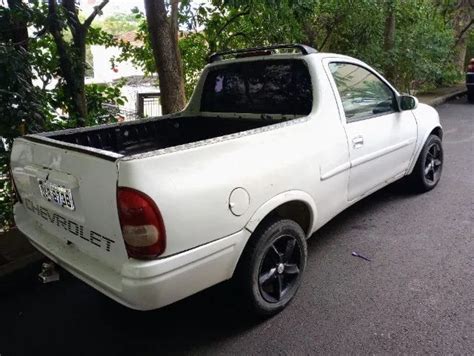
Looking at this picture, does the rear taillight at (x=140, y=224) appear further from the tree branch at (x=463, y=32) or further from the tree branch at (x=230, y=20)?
the tree branch at (x=463, y=32)

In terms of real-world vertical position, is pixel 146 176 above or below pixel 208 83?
below

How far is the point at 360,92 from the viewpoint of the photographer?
11.6ft

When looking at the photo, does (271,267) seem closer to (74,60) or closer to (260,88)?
(260,88)

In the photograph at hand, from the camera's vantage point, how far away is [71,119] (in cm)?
427

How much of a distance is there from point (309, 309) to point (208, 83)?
223 centimetres

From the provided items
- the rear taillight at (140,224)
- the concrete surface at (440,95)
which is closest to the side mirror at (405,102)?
the rear taillight at (140,224)

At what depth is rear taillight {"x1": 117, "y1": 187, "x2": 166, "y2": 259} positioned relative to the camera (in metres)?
1.89

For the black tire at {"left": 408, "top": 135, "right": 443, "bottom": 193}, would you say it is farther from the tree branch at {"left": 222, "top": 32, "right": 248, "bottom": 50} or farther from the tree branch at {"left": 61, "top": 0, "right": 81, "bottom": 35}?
the tree branch at {"left": 61, "top": 0, "right": 81, "bottom": 35}

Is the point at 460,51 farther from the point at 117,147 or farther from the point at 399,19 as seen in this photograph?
the point at 117,147

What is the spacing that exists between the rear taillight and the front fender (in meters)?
0.58

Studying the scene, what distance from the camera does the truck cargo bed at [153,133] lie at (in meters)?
3.10

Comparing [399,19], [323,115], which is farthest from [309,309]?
[399,19]

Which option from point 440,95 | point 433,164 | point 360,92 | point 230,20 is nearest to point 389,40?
point 440,95

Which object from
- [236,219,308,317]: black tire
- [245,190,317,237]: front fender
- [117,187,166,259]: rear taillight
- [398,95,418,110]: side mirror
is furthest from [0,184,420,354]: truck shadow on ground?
[398,95,418,110]: side mirror
